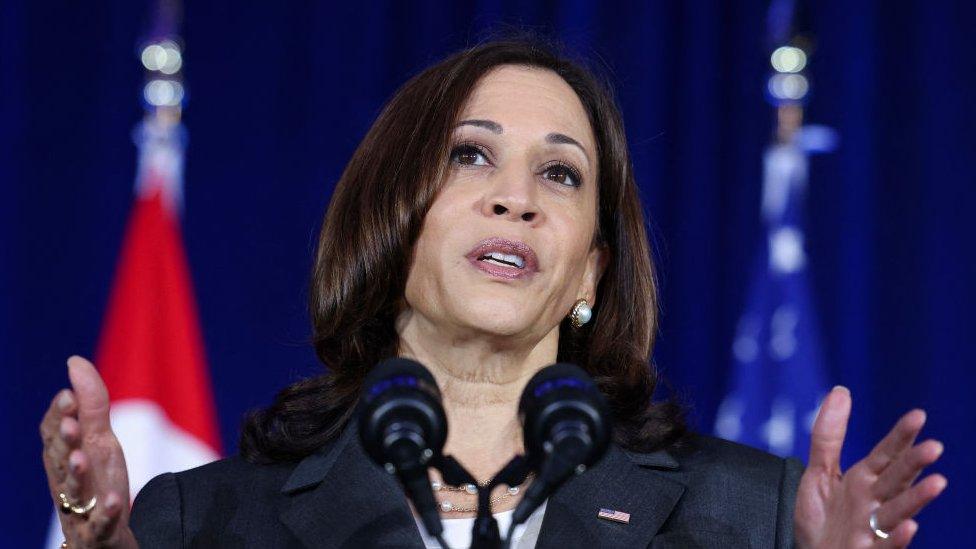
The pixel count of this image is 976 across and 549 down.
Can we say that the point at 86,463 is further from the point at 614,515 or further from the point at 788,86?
the point at 788,86

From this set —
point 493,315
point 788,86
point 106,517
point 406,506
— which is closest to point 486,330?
point 493,315

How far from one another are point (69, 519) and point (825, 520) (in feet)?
2.98

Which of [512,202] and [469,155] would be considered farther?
[469,155]

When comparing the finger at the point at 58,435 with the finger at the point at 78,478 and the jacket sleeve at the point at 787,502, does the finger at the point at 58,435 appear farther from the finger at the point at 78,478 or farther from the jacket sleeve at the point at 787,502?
the jacket sleeve at the point at 787,502

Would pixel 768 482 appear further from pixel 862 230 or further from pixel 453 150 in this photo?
pixel 862 230

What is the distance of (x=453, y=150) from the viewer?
6.46 feet

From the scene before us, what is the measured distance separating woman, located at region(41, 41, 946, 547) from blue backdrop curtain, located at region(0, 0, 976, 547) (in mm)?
804

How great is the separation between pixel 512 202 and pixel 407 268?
0.77 ft

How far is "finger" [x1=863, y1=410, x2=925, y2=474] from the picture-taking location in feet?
4.57

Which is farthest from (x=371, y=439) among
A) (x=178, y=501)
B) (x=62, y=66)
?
(x=62, y=66)

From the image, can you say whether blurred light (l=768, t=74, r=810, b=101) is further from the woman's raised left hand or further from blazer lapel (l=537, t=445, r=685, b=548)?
the woman's raised left hand

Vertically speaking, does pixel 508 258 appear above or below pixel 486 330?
above

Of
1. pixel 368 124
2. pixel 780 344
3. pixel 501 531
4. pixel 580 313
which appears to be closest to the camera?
pixel 501 531

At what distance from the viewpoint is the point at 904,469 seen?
4.60 ft
